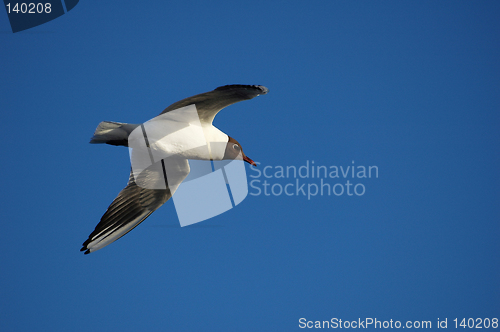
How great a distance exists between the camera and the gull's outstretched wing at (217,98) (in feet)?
11.3

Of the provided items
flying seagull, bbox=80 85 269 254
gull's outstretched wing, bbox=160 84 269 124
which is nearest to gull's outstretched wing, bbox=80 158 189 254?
flying seagull, bbox=80 85 269 254

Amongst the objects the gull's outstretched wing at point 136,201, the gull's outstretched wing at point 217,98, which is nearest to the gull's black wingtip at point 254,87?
the gull's outstretched wing at point 217,98

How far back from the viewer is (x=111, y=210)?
462cm

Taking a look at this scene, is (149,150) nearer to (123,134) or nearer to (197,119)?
(123,134)

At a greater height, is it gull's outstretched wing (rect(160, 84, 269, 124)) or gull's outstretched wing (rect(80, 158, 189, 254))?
gull's outstretched wing (rect(160, 84, 269, 124))

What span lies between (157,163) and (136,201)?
0.46 meters

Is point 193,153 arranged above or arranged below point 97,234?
above

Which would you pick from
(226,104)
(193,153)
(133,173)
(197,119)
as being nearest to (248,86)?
(226,104)

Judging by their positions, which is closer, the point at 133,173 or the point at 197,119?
the point at 197,119

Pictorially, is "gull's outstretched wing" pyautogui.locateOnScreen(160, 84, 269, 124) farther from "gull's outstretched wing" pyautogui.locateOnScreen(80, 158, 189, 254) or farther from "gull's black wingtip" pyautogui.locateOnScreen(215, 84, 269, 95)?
"gull's outstretched wing" pyautogui.locateOnScreen(80, 158, 189, 254)

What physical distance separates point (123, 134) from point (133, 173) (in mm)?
815

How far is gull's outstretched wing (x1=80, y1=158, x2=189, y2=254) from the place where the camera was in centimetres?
445

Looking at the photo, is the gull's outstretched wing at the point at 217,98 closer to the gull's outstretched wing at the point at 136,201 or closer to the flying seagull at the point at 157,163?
the flying seagull at the point at 157,163

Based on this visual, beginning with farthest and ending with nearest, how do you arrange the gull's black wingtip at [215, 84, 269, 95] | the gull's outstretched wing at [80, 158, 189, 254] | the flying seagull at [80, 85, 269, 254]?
the gull's outstretched wing at [80, 158, 189, 254], the flying seagull at [80, 85, 269, 254], the gull's black wingtip at [215, 84, 269, 95]
